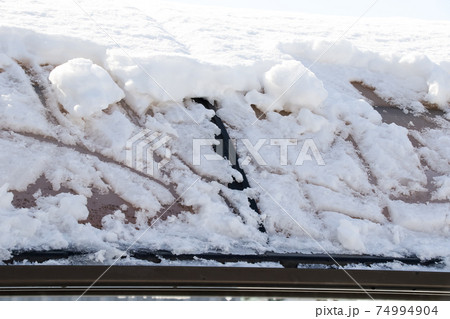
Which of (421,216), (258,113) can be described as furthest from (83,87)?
(421,216)

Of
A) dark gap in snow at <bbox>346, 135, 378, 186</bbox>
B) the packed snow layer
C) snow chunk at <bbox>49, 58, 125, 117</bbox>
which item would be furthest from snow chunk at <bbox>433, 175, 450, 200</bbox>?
snow chunk at <bbox>49, 58, 125, 117</bbox>

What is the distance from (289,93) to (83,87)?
836mm

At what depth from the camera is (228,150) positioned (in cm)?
205

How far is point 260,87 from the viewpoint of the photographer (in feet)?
7.82

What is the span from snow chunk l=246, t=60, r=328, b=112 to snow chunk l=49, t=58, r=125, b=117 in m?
0.58

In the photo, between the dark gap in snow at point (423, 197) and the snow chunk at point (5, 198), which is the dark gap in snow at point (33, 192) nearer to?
the snow chunk at point (5, 198)

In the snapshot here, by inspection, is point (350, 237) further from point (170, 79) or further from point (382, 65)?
point (382, 65)

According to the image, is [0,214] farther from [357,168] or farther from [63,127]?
[357,168]

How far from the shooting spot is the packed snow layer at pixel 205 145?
173 cm

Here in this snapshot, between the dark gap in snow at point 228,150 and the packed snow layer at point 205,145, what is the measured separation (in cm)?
3

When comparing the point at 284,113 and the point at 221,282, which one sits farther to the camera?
the point at 284,113

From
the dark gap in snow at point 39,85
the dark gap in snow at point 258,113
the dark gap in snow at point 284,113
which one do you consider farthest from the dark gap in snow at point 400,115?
the dark gap in snow at point 39,85
